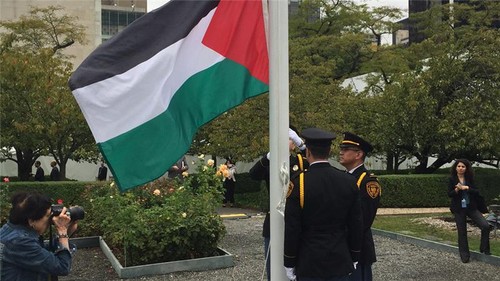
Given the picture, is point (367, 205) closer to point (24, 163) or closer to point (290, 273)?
point (290, 273)

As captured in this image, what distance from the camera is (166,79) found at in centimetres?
382

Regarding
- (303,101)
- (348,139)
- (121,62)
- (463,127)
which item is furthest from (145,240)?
(463,127)

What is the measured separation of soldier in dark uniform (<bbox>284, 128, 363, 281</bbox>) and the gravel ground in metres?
3.85

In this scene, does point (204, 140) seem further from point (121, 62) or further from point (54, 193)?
point (121, 62)

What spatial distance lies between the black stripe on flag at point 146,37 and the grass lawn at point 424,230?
7096 millimetres

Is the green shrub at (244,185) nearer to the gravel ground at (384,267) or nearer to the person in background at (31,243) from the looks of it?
the gravel ground at (384,267)

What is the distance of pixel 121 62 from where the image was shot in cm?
373

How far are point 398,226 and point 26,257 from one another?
10.4 m

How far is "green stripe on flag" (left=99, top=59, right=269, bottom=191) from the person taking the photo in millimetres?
3693

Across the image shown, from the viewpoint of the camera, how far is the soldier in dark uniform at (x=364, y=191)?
Answer: 4559 mm

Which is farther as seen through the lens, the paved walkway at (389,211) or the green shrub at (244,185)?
the green shrub at (244,185)

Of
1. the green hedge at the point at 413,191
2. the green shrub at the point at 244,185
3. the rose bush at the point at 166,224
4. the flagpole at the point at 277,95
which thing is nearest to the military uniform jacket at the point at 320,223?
the flagpole at the point at 277,95

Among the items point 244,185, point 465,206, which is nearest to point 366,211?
point 465,206

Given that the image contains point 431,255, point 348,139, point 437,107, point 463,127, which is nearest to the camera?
point 348,139
